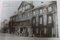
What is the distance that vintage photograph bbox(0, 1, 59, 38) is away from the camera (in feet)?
1.68

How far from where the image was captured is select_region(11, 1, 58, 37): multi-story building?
1.68 ft

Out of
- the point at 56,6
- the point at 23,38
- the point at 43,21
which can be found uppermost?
the point at 56,6

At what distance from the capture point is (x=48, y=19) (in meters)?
0.52

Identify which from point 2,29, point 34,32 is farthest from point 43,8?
point 2,29

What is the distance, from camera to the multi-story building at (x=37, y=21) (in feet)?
1.68

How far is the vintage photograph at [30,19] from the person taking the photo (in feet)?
1.68

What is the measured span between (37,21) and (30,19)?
0.05 metres

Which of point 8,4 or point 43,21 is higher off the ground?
point 8,4

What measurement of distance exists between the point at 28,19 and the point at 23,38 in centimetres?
13

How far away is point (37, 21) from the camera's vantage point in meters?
0.52

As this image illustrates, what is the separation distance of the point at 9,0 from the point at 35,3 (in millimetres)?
188

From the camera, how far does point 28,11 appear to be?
532 millimetres

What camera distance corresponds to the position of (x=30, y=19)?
1.72 ft

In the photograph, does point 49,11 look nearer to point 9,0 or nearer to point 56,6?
point 56,6
